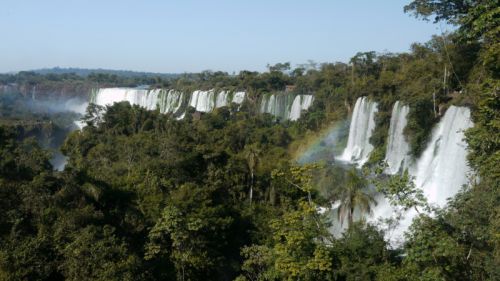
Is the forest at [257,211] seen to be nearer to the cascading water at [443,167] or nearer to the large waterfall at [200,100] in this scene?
the cascading water at [443,167]

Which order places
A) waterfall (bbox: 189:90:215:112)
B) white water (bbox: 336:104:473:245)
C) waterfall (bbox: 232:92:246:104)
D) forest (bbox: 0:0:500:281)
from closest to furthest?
forest (bbox: 0:0:500:281), white water (bbox: 336:104:473:245), waterfall (bbox: 232:92:246:104), waterfall (bbox: 189:90:215:112)

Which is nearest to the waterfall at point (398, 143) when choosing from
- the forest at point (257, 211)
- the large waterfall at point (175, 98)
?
the forest at point (257, 211)

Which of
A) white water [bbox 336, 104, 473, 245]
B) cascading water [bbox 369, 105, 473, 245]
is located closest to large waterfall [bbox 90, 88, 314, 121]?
white water [bbox 336, 104, 473, 245]

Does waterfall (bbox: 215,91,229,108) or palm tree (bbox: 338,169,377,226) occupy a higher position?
waterfall (bbox: 215,91,229,108)

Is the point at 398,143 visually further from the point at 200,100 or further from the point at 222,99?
the point at 200,100

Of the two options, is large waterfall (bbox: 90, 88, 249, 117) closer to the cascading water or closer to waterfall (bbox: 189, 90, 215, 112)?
waterfall (bbox: 189, 90, 215, 112)
